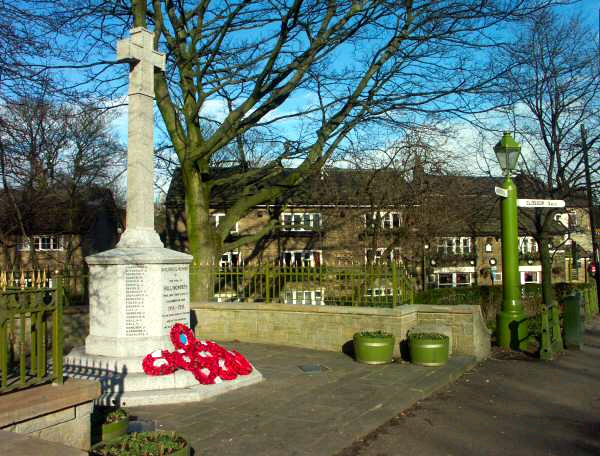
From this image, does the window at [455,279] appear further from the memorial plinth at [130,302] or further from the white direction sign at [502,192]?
the memorial plinth at [130,302]

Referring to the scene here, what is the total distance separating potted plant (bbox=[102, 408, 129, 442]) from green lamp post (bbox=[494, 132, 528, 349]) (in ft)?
28.6

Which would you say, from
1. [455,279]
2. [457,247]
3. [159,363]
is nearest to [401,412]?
[159,363]

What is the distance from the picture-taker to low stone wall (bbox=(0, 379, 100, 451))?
4160 millimetres

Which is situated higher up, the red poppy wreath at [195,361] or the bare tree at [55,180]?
the bare tree at [55,180]

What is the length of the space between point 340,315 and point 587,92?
1553cm

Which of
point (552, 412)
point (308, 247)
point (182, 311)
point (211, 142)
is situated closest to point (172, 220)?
point (308, 247)

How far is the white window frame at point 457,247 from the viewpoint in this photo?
3481 centimetres

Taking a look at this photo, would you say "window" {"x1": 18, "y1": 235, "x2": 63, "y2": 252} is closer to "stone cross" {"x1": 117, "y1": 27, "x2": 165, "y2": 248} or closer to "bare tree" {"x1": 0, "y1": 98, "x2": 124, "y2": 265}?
"bare tree" {"x1": 0, "y1": 98, "x2": 124, "y2": 265}

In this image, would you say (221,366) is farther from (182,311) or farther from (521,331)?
(521,331)

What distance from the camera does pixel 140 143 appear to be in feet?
31.4

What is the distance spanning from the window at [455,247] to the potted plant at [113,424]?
2840cm

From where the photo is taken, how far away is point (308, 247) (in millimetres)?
37531

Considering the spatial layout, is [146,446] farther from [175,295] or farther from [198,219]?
[198,219]

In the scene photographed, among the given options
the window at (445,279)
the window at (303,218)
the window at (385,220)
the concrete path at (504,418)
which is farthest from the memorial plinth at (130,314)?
Result: the window at (445,279)
